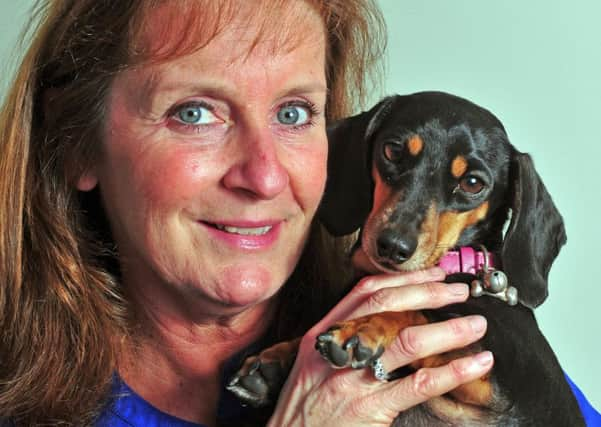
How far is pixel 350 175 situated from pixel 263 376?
417 millimetres

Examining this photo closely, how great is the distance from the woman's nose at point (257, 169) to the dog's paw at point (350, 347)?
253 millimetres

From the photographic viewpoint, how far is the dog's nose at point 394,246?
157 centimetres

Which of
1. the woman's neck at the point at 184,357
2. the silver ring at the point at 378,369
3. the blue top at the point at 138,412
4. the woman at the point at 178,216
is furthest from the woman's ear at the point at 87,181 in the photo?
the silver ring at the point at 378,369

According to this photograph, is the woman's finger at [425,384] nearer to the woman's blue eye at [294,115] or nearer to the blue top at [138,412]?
the blue top at [138,412]

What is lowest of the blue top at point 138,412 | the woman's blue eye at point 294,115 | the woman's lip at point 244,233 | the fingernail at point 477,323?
the blue top at point 138,412

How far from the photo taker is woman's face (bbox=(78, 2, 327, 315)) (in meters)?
1.50

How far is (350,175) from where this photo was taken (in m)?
1.75

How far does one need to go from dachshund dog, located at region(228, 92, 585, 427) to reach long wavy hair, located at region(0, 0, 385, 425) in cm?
20

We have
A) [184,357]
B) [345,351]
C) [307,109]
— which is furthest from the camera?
[184,357]

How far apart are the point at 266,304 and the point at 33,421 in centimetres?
47

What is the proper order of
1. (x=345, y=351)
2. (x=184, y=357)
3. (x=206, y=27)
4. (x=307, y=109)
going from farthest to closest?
(x=184, y=357), (x=307, y=109), (x=206, y=27), (x=345, y=351)

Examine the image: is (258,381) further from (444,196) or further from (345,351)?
(444,196)

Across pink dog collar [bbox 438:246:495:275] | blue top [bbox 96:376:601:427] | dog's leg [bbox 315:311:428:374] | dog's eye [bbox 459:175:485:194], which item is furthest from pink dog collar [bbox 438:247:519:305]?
blue top [bbox 96:376:601:427]

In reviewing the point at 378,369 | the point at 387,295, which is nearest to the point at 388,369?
the point at 378,369
